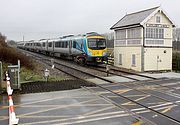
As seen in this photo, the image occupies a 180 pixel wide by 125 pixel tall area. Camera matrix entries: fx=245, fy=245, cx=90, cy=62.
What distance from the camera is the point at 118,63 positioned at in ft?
79.3

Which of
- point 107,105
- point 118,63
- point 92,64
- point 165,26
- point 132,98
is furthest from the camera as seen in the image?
point 92,64

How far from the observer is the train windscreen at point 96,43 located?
23.6 m

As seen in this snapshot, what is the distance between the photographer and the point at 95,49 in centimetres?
2375

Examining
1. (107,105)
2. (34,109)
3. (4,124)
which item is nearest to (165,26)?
(107,105)

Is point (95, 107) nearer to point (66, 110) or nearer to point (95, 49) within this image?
point (66, 110)

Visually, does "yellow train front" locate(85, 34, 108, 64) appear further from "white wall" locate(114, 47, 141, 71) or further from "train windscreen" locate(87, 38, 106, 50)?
"white wall" locate(114, 47, 141, 71)

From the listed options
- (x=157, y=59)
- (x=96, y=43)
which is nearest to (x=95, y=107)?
(x=157, y=59)

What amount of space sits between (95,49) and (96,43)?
2.03 ft

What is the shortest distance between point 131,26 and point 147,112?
47.8ft

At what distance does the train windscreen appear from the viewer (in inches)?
928

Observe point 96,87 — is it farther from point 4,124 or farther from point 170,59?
point 170,59

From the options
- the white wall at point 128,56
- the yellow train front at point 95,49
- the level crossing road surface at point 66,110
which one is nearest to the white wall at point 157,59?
→ the white wall at point 128,56

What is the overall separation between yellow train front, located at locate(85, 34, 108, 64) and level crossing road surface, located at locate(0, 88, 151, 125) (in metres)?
12.6

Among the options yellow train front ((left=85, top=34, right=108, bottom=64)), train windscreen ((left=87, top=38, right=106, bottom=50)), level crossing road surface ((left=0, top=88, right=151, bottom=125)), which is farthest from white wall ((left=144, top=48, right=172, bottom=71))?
level crossing road surface ((left=0, top=88, right=151, bottom=125))
